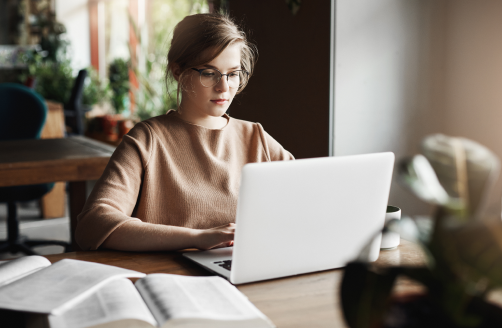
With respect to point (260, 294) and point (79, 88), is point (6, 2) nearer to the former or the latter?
point (79, 88)

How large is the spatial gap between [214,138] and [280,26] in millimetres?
1202

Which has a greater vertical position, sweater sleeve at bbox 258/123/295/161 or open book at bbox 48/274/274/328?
sweater sleeve at bbox 258/123/295/161

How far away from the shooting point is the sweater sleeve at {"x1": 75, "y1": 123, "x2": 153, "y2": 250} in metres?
1.10

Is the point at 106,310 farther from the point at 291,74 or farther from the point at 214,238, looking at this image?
the point at 291,74

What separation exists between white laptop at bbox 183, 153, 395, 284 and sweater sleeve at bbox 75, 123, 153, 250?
276mm

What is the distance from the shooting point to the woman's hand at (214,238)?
1.04 m

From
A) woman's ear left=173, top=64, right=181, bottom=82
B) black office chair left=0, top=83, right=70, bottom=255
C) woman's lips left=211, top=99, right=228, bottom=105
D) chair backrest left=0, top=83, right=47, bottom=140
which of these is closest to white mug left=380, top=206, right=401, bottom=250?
woman's lips left=211, top=99, right=228, bottom=105

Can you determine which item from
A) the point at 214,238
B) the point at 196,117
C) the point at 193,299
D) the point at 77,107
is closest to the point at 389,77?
the point at 196,117

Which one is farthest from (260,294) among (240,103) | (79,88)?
(79,88)

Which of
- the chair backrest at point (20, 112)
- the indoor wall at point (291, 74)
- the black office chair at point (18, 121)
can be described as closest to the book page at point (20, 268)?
the indoor wall at point (291, 74)

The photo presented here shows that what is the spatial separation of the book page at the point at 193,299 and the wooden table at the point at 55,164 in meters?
1.28

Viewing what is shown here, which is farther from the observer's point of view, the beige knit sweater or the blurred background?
the blurred background

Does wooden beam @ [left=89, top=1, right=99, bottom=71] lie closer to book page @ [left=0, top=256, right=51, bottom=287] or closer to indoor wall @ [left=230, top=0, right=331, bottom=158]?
indoor wall @ [left=230, top=0, right=331, bottom=158]

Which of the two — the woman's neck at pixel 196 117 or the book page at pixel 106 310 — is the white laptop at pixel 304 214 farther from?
the woman's neck at pixel 196 117
